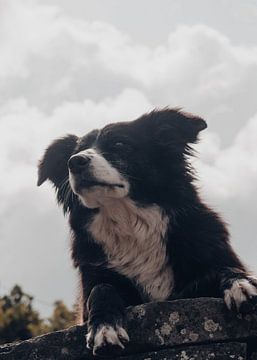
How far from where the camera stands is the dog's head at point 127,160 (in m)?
5.84

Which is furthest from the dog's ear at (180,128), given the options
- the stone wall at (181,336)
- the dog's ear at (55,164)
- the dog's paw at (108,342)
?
the dog's paw at (108,342)

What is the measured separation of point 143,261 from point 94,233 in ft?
1.52

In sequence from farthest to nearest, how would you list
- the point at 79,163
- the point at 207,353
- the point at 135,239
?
the point at 135,239, the point at 79,163, the point at 207,353

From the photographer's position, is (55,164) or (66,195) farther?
(55,164)

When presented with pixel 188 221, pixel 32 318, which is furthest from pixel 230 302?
pixel 32 318

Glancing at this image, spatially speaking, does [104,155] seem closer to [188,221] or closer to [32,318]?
[188,221]

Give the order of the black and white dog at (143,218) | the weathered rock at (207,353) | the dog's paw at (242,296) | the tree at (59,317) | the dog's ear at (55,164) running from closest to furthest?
1. the weathered rock at (207,353)
2. the dog's paw at (242,296)
3. the black and white dog at (143,218)
4. the dog's ear at (55,164)
5. the tree at (59,317)

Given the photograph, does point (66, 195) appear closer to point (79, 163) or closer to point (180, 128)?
point (79, 163)

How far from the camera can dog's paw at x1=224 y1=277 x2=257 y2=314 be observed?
4.53m

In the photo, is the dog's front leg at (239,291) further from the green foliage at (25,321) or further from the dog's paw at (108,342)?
the green foliage at (25,321)

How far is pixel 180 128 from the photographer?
6457 millimetres

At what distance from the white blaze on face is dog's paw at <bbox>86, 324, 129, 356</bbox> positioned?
145cm

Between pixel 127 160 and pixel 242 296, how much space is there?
188 cm

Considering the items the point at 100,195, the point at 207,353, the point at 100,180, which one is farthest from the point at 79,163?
the point at 207,353
